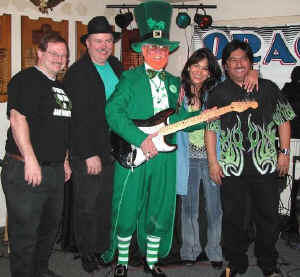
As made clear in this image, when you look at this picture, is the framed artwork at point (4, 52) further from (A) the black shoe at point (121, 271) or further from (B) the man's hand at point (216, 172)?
(B) the man's hand at point (216, 172)

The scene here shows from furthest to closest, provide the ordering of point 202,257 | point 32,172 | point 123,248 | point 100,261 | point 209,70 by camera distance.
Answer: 1. point 202,257
2. point 100,261
3. point 209,70
4. point 123,248
5. point 32,172

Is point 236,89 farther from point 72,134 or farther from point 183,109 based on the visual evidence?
Result: point 72,134

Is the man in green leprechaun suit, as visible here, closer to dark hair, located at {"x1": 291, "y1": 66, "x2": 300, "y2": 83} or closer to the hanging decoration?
the hanging decoration

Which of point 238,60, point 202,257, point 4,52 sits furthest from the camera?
point 4,52

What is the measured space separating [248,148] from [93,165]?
3.66ft

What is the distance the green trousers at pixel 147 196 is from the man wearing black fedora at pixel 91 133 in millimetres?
219

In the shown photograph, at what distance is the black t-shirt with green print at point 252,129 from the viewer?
261cm

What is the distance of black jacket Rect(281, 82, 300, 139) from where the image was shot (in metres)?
4.26

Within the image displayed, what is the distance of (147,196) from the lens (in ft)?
9.17

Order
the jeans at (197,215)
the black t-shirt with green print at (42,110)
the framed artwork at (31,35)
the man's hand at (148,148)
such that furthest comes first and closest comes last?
1. the framed artwork at (31,35)
2. the jeans at (197,215)
3. the man's hand at (148,148)
4. the black t-shirt with green print at (42,110)

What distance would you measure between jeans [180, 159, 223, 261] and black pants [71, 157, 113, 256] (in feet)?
2.08

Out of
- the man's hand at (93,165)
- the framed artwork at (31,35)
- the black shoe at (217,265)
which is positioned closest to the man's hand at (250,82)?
the man's hand at (93,165)

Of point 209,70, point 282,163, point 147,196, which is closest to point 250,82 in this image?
point 209,70

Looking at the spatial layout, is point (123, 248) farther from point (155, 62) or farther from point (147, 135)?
point (155, 62)
